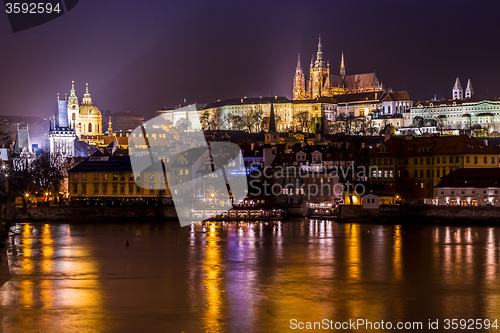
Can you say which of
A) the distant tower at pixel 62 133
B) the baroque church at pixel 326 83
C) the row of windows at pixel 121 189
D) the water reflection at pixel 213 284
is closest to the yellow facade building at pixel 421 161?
the row of windows at pixel 121 189

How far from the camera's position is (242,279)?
2283cm

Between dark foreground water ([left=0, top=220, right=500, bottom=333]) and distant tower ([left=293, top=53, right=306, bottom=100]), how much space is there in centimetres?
12859

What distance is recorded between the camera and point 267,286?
21.7 m

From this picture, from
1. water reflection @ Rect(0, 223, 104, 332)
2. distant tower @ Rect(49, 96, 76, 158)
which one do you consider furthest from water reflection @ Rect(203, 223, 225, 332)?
distant tower @ Rect(49, 96, 76, 158)

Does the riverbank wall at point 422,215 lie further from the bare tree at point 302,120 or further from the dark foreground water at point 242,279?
the bare tree at point 302,120

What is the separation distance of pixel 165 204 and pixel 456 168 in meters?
17.6

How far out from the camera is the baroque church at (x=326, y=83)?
163625 mm

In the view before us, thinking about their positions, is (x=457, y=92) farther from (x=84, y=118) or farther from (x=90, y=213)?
(x=90, y=213)

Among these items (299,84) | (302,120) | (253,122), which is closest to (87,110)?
(253,122)

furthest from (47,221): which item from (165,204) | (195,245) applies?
(195,245)

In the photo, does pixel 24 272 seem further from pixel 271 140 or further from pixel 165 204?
pixel 271 140

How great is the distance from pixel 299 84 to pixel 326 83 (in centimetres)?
556

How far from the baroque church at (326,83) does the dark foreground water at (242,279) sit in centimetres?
12839

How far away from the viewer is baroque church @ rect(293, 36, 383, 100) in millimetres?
163625
